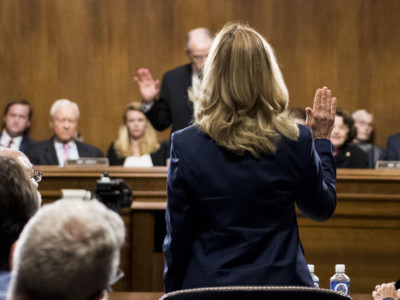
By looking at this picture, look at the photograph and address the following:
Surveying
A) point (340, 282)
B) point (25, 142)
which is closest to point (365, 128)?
point (25, 142)

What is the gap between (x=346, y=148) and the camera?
228 inches

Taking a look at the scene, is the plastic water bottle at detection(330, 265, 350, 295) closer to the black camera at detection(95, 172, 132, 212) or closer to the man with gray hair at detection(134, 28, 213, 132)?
the black camera at detection(95, 172, 132, 212)

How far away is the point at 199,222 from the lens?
2.09m

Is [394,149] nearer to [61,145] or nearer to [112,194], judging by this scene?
[61,145]

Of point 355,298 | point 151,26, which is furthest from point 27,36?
point 355,298

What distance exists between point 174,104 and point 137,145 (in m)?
1.97

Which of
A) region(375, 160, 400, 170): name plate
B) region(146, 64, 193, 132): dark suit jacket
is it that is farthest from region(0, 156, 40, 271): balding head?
region(375, 160, 400, 170): name plate

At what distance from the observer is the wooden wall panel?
26.7ft

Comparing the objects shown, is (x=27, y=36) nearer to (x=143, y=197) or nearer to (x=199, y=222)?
(x=143, y=197)

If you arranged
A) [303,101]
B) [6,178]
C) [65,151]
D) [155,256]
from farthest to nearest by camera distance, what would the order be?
[303,101], [65,151], [155,256], [6,178]

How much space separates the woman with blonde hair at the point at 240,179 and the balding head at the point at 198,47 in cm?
292

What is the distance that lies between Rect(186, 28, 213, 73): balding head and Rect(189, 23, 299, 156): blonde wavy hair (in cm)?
292

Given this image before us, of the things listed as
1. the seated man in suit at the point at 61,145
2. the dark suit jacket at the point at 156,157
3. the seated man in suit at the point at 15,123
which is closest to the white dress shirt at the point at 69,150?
the seated man in suit at the point at 61,145

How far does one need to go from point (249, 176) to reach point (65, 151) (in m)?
4.64
